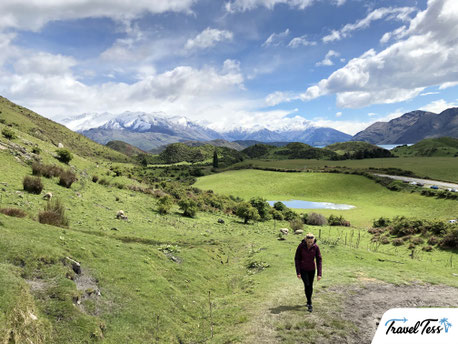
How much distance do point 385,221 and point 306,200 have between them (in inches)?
1816

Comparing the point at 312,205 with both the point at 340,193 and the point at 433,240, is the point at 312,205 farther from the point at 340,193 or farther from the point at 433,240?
the point at 433,240

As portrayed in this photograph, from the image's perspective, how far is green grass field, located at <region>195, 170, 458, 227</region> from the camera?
63.8 meters

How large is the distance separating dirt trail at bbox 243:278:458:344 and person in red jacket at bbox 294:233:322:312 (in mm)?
1116

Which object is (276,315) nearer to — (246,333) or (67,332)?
(246,333)

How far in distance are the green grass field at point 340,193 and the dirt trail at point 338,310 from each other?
45.4 m

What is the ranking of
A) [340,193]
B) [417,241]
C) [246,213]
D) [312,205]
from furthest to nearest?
[340,193], [312,205], [246,213], [417,241]

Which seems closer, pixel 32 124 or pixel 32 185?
pixel 32 185

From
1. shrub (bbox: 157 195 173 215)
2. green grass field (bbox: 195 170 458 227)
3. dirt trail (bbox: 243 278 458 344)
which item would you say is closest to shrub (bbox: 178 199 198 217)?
shrub (bbox: 157 195 173 215)

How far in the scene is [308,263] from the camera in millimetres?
13094

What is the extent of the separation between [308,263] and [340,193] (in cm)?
9355

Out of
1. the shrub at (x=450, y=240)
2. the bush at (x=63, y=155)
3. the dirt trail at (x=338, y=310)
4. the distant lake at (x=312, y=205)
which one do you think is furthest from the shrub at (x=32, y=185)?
the distant lake at (x=312, y=205)

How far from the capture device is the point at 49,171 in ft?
103

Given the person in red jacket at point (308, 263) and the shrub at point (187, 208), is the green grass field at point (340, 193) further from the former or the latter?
the person in red jacket at point (308, 263)

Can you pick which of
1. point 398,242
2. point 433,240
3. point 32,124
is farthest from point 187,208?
point 32,124
